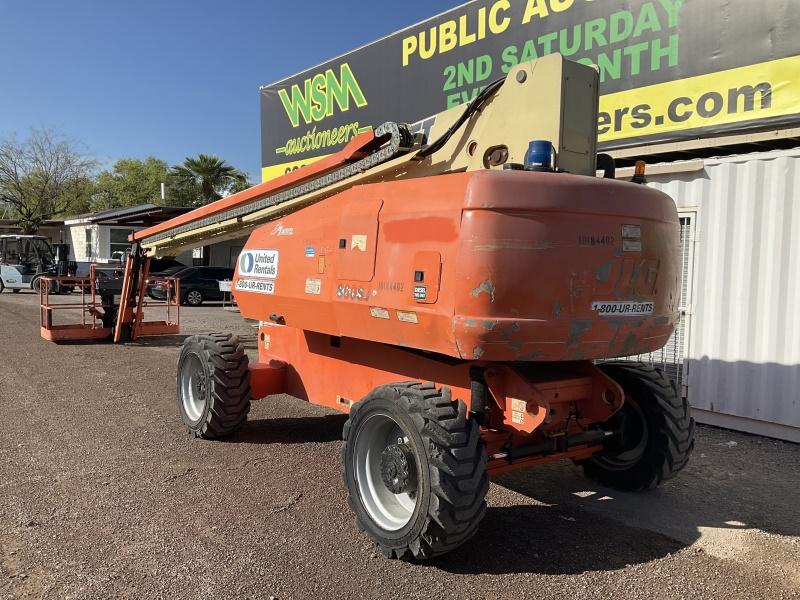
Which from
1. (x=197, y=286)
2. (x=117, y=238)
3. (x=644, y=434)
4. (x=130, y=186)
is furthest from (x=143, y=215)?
(x=644, y=434)

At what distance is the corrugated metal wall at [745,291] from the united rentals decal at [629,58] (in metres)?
0.60

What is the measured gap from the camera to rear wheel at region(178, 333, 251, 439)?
611 centimetres

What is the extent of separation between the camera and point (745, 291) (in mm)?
6848

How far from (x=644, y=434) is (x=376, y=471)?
223 cm

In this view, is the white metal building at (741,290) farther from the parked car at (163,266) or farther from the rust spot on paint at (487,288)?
the parked car at (163,266)

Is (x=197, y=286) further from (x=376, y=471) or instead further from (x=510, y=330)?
(x=510, y=330)

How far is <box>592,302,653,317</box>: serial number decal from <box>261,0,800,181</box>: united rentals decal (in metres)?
3.88

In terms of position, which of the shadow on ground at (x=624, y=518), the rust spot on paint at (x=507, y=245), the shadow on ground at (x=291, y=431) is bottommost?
the shadow on ground at (x=624, y=518)

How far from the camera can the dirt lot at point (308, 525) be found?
366 centimetres

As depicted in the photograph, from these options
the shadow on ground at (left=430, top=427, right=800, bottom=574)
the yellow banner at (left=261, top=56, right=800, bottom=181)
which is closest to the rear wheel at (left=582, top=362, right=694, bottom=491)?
the shadow on ground at (left=430, top=427, right=800, bottom=574)

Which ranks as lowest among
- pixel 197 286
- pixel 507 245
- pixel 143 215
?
pixel 197 286

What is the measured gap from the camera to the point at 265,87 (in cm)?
1508

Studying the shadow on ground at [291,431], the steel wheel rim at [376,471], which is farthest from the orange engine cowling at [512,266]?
the shadow on ground at [291,431]

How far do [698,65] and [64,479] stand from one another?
770 centimetres
